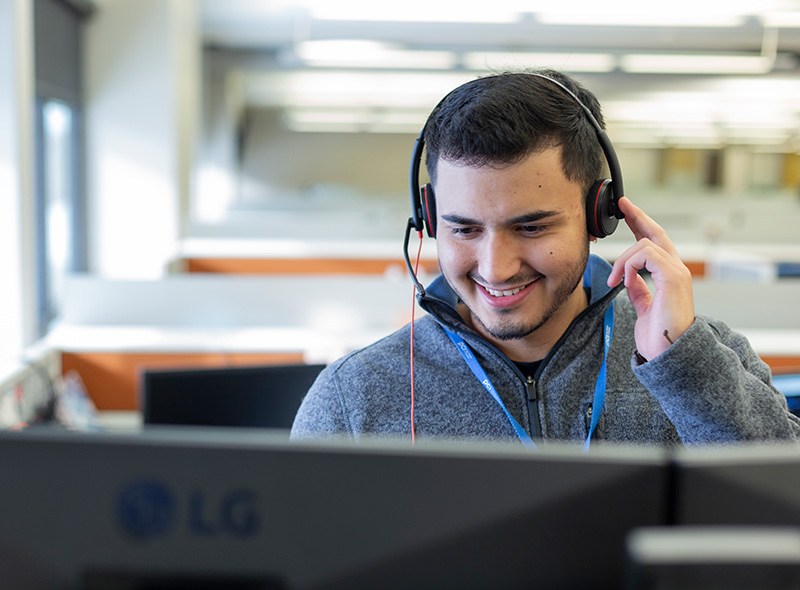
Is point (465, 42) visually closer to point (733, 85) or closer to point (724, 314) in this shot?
point (733, 85)

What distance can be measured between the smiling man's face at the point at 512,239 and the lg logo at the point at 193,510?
0.52 m

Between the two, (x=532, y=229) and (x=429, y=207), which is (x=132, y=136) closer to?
(x=429, y=207)

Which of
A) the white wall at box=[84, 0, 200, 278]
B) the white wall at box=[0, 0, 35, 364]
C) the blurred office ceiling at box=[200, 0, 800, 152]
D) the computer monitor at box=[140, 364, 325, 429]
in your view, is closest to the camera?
the computer monitor at box=[140, 364, 325, 429]

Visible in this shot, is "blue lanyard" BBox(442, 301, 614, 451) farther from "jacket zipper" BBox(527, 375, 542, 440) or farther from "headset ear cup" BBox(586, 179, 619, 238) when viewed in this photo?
"headset ear cup" BBox(586, 179, 619, 238)

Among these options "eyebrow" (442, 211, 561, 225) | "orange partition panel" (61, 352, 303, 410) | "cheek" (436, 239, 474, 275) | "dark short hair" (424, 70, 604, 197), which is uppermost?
"dark short hair" (424, 70, 604, 197)

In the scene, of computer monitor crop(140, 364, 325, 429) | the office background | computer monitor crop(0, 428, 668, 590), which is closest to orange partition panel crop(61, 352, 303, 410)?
the office background

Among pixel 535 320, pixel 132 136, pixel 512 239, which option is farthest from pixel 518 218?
pixel 132 136

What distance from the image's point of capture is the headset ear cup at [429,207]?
1.09 meters

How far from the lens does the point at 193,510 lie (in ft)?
1.64

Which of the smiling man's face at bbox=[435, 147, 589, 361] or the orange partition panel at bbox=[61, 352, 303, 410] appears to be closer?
the smiling man's face at bbox=[435, 147, 589, 361]

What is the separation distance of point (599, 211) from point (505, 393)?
0.88 feet

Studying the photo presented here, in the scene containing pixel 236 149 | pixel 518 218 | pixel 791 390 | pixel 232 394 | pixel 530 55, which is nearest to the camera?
pixel 518 218

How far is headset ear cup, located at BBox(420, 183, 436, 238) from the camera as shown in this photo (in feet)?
3.56

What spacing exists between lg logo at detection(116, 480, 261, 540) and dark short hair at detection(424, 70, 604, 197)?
0.57 meters
